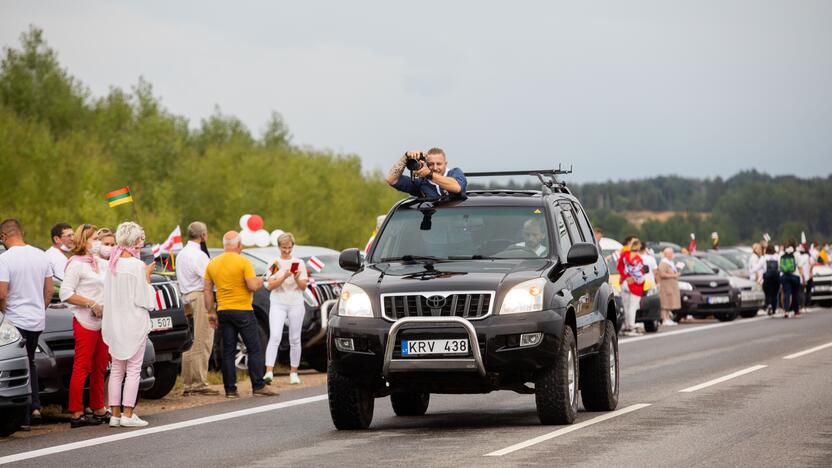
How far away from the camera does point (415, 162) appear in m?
12.5

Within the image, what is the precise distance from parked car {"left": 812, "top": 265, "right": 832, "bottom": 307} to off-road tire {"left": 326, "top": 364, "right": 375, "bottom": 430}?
3527 centimetres

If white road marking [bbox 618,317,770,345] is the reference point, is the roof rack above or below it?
above

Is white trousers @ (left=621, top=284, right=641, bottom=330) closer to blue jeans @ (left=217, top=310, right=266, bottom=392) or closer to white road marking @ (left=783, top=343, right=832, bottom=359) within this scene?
white road marking @ (left=783, top=343, right=832, bottom=359)

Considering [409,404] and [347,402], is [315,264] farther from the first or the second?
[347,402]

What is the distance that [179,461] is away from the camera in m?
10.2

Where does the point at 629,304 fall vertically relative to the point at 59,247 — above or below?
below

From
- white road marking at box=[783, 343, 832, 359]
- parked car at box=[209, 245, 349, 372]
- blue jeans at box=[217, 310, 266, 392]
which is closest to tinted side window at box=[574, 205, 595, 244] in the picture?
blue jeans at box=[217, 310, 266, 392]

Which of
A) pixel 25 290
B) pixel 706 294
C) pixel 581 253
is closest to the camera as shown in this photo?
pixel 581 253

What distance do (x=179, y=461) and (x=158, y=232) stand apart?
65861mm

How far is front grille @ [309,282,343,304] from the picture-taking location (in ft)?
63.4

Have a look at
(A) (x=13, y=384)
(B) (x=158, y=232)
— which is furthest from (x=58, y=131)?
(A) (x=13, y=384)

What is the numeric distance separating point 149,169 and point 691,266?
176 feet

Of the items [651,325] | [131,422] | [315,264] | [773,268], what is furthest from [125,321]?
→ [773,268]

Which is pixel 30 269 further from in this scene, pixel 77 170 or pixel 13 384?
pixel 77 170
